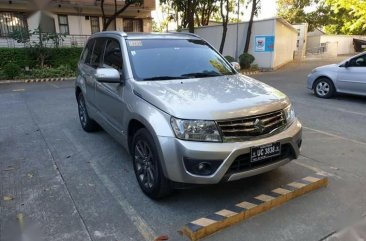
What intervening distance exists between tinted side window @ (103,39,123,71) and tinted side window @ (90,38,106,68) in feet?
0.88

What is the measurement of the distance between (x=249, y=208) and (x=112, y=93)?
2374 mm

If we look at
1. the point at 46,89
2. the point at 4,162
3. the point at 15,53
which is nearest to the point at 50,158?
the point at 4,162

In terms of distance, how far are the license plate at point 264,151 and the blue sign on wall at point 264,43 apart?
1637 centimetres

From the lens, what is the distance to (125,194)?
3893 millimetres

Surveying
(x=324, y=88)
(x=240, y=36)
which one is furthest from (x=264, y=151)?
(x=240, y=36)

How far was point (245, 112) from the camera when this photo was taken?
3.29m

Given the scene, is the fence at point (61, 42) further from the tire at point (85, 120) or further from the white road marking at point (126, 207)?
the white road marking at point (126, 207)

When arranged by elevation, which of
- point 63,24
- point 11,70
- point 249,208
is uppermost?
point 63,24

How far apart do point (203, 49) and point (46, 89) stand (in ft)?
31.2

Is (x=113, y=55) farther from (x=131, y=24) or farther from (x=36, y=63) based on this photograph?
(x=131, y=24)

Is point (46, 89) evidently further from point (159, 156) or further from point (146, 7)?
point (146, 7)

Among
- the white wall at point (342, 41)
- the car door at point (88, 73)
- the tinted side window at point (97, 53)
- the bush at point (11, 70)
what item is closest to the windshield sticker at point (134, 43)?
the tinted side window at point (97, 53)

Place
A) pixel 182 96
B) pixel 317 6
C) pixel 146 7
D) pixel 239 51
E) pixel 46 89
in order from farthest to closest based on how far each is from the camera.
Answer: pixel 317 6 < pixel 146 7 < pixel 239 51 < pixel 46 89 < pixel 182 96

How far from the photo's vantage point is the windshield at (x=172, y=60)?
13.7 ft
